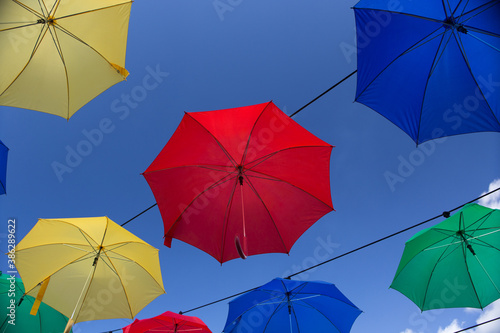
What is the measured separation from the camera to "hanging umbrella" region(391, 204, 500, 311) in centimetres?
572

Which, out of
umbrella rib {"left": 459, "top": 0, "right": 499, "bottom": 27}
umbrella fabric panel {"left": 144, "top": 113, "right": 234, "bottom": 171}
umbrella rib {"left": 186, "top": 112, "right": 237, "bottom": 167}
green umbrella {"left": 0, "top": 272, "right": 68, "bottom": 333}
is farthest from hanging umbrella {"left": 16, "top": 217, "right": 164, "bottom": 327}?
umbrella rib {"left": 459, "top": 0, "right": 499, "bottom": 27}

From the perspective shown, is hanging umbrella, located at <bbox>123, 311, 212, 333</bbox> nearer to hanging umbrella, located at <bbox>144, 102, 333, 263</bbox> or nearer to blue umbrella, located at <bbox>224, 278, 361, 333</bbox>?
blue umbrella, located at <bbox>224, 278, 361, 333</bbox>

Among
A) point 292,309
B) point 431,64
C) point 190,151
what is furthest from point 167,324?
point 431,64

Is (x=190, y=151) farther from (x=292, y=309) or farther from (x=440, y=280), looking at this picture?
(x=440, y=280)

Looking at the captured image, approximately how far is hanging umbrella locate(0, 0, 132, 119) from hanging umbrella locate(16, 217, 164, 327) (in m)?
2.03

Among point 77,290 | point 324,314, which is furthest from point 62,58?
point 324,314

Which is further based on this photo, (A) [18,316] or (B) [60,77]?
(A) [18,316]

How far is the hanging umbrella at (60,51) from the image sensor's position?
461 centimetres

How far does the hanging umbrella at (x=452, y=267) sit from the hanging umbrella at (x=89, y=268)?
16.0 ft

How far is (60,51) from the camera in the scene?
4.79 meters

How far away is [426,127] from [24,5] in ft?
20.2

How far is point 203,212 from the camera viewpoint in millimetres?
5023

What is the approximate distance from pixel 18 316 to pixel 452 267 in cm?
887

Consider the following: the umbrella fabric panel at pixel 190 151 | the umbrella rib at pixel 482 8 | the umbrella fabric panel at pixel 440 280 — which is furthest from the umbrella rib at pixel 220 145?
the umbrella fabric panel at pixel 440 280
